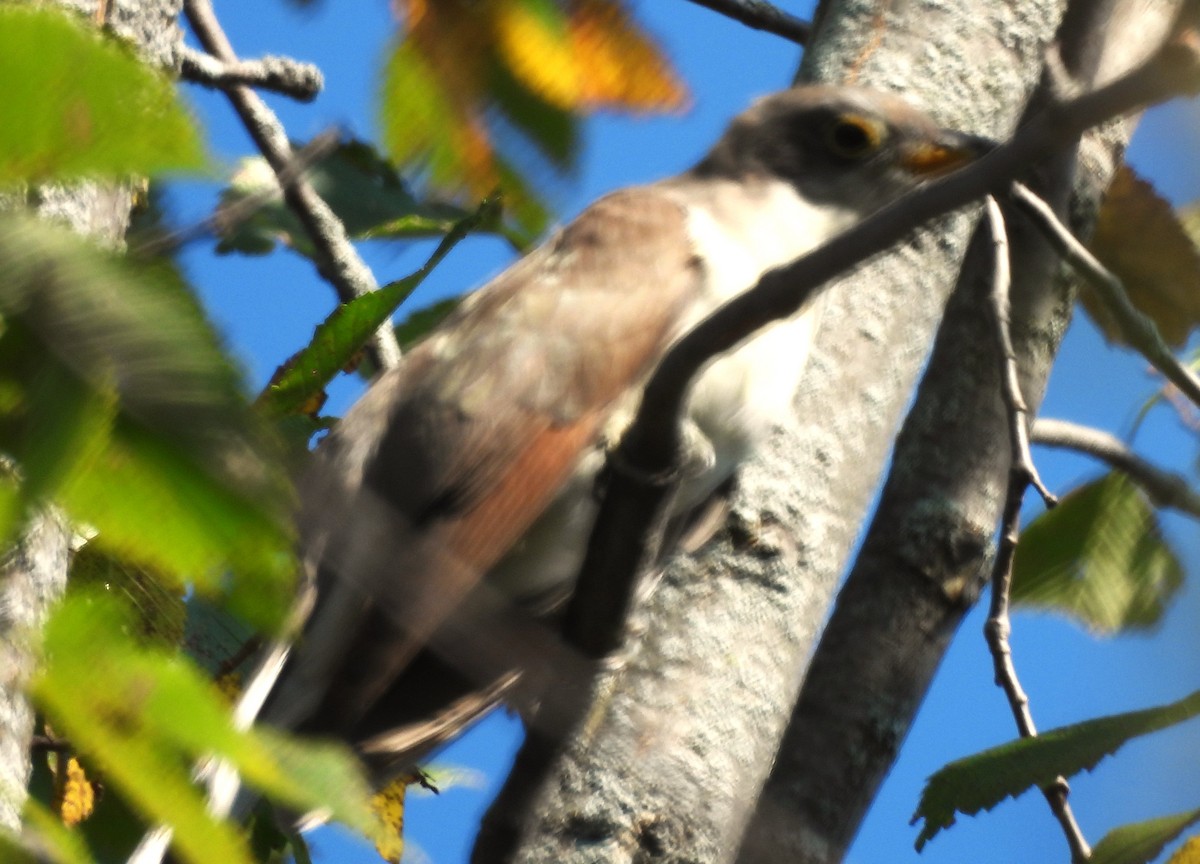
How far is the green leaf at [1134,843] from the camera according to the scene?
1.83m

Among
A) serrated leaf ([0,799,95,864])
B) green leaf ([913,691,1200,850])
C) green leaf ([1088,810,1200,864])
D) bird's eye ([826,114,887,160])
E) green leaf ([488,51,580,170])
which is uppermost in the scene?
bird's eye ([826,114,887,160])

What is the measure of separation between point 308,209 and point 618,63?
860 mm

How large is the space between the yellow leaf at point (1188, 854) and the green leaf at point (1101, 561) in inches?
12.0

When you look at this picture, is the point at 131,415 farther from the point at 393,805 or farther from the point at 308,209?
the point at 308,209

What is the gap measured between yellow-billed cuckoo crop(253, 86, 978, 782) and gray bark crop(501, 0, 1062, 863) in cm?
14

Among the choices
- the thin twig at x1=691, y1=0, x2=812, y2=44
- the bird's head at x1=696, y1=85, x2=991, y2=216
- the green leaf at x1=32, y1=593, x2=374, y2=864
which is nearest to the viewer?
the green leaf at x1=32, y1=593, x2=374, y2=864

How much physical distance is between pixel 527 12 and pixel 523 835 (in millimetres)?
1891

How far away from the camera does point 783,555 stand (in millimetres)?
3697

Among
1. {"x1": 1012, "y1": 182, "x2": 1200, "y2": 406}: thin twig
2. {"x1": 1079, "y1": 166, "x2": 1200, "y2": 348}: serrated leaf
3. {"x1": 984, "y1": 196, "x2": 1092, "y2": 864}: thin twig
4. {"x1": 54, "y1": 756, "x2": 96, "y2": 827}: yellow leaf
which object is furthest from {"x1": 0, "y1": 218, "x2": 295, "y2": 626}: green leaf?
{"x1": 1079, "y1": 166, "x2": 1200, "y2": 348}: serrated leaf

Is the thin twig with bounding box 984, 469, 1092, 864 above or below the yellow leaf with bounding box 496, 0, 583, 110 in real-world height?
below

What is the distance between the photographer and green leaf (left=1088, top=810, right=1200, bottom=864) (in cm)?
183

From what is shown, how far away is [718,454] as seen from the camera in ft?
12.3

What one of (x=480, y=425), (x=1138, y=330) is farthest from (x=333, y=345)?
(x=1138, y=330)

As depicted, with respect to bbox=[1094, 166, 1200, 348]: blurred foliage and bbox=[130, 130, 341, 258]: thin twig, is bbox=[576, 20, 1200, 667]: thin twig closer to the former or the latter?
bbox=[130, 130, 341, 258]: thin twig
